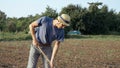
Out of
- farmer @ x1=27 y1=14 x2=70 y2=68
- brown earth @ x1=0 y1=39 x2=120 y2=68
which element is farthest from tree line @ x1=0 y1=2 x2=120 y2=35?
farmer @ x1=27 y1=14 x2=70 y2=68

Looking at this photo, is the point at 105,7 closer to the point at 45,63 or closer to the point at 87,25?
the point at 87,25

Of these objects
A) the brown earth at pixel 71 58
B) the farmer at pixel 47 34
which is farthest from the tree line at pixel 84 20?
the farmer at pixel 47 34

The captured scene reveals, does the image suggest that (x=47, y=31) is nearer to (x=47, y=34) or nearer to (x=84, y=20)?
(x=47, y=34)

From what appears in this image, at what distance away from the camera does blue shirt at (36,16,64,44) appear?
7.01 metres

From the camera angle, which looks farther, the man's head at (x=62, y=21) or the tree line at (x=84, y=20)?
the tree line at (x=84, y=20)

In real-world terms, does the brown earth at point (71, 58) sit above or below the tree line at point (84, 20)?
above

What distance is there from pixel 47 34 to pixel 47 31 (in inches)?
2.8

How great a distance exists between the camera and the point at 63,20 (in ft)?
21.8

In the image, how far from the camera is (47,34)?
281 inches

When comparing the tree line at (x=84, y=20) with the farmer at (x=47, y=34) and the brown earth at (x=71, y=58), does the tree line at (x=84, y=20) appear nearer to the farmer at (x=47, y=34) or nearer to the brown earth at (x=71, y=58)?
the brown earth at (x=71, y=58)

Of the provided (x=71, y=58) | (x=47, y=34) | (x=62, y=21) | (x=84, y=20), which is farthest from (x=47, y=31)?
(x=84, y=20)

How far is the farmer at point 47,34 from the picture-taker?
689 cm

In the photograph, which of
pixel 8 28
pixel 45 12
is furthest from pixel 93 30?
pixel 8 28

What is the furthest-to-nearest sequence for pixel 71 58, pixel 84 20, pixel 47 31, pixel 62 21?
pixel 84 20
pixel 71 58
pixel 47 31
pixel 62 21
